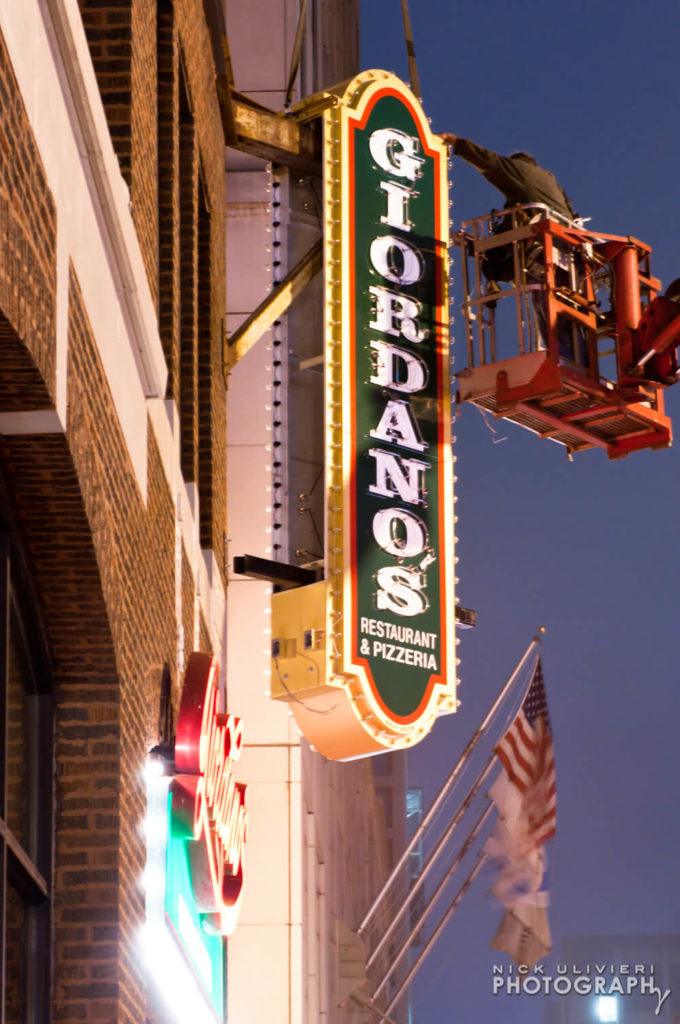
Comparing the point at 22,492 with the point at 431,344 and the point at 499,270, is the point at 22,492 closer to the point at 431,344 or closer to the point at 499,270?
the point at 431,344

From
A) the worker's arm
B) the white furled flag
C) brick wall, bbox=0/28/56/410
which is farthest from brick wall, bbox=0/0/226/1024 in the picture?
the white furled flag

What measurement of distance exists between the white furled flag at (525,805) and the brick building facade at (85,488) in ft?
32.8

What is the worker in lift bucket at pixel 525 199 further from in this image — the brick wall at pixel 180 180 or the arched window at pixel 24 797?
the arched window at pixel 24 797

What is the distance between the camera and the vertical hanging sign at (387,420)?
15.1 meters

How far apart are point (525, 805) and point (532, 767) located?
1.43ft

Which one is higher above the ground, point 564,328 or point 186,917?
point 564,328

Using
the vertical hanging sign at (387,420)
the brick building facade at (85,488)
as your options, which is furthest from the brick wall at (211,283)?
the brick building facade at (85,488)

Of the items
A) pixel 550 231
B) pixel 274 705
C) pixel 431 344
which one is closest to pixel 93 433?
pixel 431 344

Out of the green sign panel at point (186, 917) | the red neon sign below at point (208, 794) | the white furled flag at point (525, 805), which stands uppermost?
the white furled flag at point (525, 805)

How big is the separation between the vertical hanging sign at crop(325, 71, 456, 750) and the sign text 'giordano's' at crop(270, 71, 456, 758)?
1cm

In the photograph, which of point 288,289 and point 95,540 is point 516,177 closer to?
point 288,289

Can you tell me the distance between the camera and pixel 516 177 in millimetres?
17781

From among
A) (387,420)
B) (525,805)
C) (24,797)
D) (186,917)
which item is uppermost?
(387,420)

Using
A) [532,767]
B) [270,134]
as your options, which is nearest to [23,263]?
[270,134]
